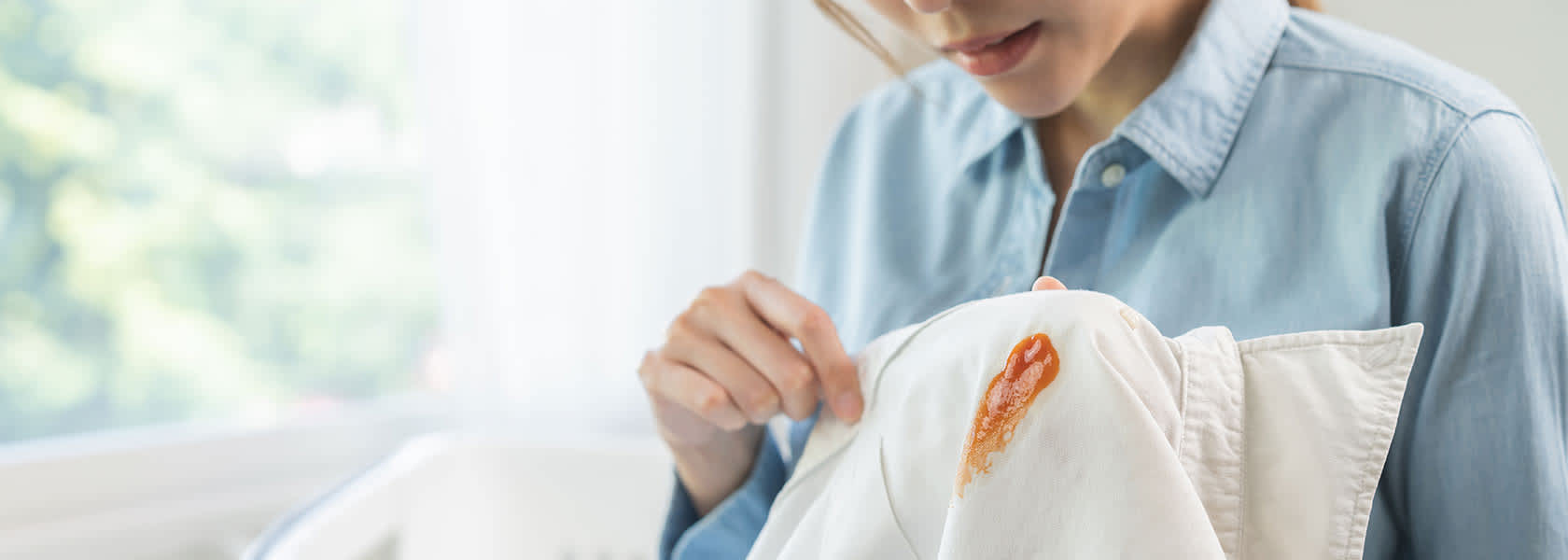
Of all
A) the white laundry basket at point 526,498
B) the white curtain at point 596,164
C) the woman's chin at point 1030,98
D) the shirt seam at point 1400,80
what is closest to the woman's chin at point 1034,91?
the woman's chin at point 1030,98

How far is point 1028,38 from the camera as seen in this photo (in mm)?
438

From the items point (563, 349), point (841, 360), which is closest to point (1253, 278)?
point (841, 360)

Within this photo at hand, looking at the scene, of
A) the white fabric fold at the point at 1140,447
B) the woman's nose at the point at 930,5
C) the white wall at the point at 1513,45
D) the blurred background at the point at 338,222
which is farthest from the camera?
the blurred background at the point at 338,222

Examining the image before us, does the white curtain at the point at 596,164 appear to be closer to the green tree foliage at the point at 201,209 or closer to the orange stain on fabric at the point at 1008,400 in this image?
the green tree foliage at the point at 201,209

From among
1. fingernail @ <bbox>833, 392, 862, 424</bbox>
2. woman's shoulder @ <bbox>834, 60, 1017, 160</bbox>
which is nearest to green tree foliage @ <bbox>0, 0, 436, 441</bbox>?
woman's shoulder @ <bbox>834, 60, 1017, 160</bbox>

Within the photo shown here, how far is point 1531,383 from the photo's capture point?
38cm

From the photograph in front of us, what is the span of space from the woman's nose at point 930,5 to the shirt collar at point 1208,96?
0.12m

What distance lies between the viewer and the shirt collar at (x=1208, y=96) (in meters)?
0.45

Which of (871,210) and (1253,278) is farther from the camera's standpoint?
(871,210)

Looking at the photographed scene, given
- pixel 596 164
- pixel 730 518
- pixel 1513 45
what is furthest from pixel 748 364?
pixel 596 164

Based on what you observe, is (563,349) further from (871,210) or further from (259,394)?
(871,210)

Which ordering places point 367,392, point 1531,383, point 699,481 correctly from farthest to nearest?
point 367,392
point 699,481
point 1531,383

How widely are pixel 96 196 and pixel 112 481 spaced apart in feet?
1.07

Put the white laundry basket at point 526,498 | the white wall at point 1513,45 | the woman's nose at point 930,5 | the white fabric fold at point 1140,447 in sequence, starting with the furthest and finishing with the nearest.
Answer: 1. the white laundry basket at point 526,498
2. the white wall at point 1513,45
3. the woman's nose at point 930,5
4. the white fabric fold at point 1140,447
